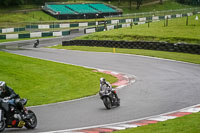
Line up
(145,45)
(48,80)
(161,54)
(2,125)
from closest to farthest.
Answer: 1. (2,125)
2. (48,80)
3. (161,54)
4. (145,45)

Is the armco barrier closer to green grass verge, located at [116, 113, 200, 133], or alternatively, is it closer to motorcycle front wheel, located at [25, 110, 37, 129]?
green grass verge, located at [116, 113, 200, 133]

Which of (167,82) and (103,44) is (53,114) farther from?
(103,44)

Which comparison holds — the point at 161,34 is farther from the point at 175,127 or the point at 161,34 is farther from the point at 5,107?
the point at 5,107

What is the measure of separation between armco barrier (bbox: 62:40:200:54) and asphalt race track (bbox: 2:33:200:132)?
363 centimetres

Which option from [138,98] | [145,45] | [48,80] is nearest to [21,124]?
[138,98]

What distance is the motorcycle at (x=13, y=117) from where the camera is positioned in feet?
40.0

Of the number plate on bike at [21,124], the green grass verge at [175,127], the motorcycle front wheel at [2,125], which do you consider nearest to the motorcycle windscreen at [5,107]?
the motorcycle front wheel at [2,125]

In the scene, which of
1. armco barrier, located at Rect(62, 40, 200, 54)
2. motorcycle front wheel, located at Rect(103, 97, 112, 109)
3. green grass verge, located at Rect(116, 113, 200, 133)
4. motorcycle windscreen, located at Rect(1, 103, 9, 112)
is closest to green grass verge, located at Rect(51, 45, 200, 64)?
armco barrier, located at Rect(62, 40, 200, 54)

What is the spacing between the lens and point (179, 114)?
1447 centimetres

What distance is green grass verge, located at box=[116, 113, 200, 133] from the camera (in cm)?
1139

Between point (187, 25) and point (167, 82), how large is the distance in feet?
81.9

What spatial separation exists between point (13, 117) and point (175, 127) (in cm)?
489

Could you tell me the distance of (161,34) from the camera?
41250mm

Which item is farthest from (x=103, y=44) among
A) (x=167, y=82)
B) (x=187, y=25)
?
(x=167, y=82)
